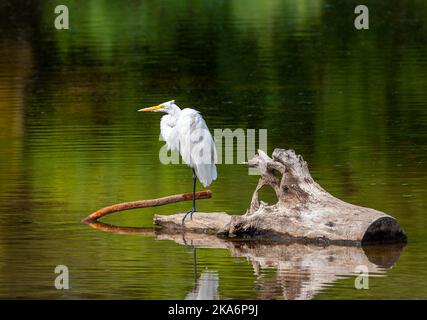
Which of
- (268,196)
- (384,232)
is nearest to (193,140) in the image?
(268,196)

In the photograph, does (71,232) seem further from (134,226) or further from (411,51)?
(411,51)

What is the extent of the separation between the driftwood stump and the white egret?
3.41 feet

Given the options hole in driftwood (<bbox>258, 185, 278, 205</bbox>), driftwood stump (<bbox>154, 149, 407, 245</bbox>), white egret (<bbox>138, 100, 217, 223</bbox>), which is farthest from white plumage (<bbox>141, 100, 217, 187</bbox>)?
hole in driftwood (<bbox>258, 185, 278, 205</bbox>)

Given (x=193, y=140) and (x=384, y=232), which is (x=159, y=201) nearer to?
(x=193, y=140)

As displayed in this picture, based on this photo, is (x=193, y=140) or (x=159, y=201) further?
(x=193, y=140)

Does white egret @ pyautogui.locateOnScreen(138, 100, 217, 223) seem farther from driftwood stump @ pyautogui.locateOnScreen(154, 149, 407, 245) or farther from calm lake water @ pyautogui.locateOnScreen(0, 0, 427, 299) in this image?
calm lake water @ pyautogui.locateOnScreen(0, 0, 427, 299)

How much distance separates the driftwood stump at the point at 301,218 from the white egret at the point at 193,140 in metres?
1.04

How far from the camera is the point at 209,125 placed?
3158 cm

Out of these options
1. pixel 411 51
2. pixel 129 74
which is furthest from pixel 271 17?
pixel 129 74

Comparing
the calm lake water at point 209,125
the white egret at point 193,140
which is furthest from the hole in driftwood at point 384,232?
the white egret at point 193,140

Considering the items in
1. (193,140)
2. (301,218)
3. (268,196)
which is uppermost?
(193,140)

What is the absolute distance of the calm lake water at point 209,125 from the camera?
1744 cm

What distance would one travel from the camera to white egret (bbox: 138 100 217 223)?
20203 mm

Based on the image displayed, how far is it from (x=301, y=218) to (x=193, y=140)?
2392 mm
